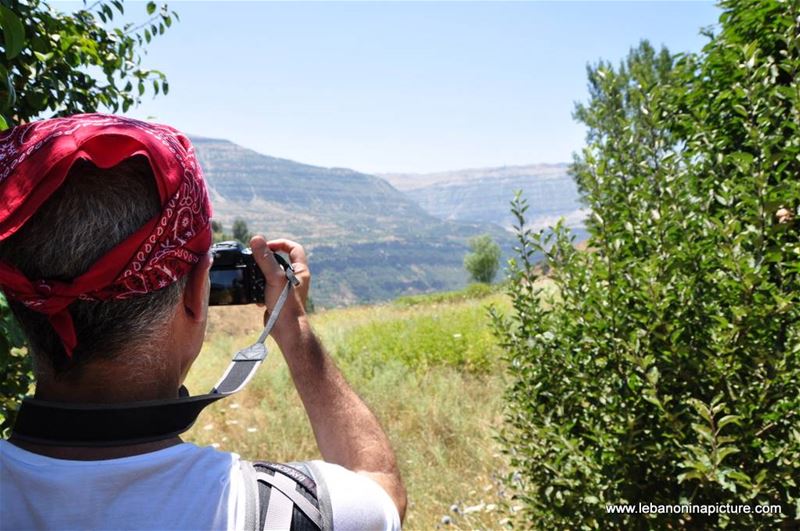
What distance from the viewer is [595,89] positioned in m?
47.9

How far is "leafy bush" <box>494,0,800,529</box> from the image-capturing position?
8.45 feet

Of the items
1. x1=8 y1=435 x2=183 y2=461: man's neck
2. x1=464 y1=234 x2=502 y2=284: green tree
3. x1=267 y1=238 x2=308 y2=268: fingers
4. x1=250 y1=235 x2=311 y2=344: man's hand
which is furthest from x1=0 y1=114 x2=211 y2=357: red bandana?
x1=464 y1=234 x2=502 y2=284: green tree

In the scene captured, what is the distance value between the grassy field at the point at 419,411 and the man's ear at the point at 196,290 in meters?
2.64

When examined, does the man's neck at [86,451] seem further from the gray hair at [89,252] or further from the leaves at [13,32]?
the leaves at [13,32]

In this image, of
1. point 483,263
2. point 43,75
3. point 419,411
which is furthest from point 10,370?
point 483,263

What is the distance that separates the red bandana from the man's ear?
22 millimetres

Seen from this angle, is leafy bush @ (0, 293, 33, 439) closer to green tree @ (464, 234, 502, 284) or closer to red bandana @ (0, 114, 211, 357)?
red bandana @ (0, 114, 211, 357)

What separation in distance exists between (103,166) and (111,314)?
0.24m

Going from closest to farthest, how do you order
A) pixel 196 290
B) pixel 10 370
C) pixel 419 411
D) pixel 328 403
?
pixel 196 290 → pixel 328 403 → pixel 10 370 → pixel 419 411

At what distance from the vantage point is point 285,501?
1.11 m

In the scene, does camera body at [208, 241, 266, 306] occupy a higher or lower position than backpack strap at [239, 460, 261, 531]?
higher

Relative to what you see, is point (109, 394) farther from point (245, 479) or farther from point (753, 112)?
point (753, 112)

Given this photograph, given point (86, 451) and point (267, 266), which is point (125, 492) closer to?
point (86, 451)

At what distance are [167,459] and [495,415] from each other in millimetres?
5723
